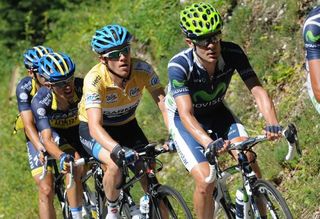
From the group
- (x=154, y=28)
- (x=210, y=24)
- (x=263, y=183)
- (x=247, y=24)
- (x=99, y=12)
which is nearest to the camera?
(x=263, y=183)

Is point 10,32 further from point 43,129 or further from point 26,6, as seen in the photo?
point 43,129

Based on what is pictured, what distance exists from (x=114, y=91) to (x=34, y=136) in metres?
1.53

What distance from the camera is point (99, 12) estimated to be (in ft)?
63.9

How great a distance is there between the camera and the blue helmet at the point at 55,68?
7969mm

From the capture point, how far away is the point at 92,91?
285 inches

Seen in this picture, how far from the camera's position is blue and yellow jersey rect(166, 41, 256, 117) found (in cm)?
660

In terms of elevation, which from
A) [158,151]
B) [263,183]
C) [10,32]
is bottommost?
[263,183]

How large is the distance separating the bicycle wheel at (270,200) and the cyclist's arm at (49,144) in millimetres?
2455

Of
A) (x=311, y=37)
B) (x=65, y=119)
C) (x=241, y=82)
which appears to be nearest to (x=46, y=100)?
(x=65, y=119)

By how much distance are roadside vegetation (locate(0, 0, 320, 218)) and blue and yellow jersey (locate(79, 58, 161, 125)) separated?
190 cm

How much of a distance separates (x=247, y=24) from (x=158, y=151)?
4932 millimetres

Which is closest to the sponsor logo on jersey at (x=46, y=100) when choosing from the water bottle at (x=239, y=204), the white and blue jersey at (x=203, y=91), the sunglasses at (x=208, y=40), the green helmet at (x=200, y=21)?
the white and blue jersey at (x=203, y=91)

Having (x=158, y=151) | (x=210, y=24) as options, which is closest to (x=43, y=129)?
(x=158, y=151)

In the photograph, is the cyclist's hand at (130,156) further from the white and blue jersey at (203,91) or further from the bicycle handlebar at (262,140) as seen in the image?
the bicycle handlebar at (262,140)
